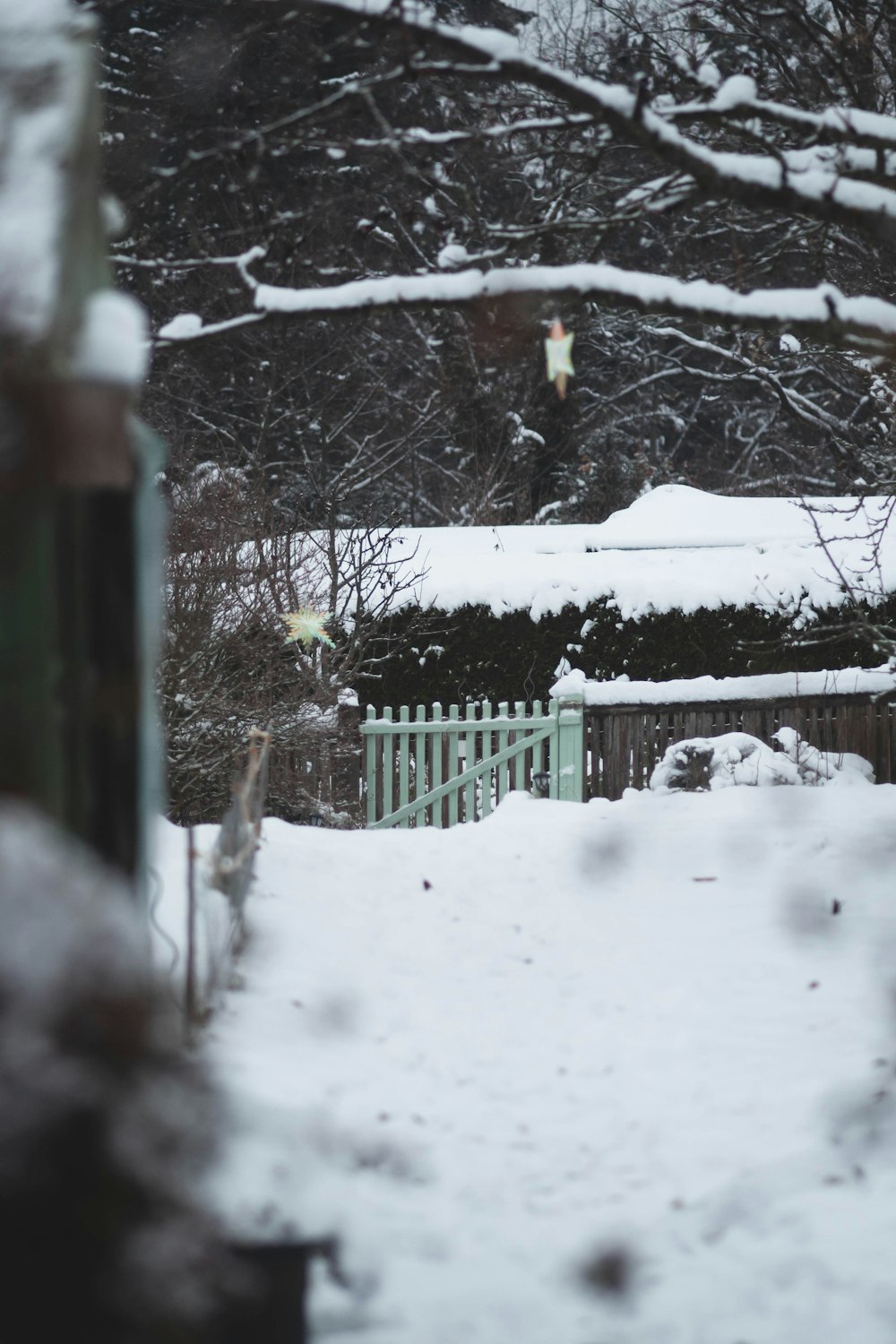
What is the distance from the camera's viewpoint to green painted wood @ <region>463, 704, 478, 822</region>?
333 inches

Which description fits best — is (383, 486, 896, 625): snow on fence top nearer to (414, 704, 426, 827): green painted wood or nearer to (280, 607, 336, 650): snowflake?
(280, 607, 336, 650): snowflake

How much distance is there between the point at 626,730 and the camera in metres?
8.78

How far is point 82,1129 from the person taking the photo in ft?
5.24

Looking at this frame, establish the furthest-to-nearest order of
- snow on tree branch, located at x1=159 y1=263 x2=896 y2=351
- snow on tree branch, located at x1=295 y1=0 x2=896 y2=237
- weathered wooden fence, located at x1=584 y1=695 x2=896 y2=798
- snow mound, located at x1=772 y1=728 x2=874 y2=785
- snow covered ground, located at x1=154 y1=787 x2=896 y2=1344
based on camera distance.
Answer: weathered wooden fence, located at x1=584 y1=695 x2=896 y2=798, snow mound, located at x1=772 y1=728 x2=874 y2=785, snow on tree branch, located at x1=159 y1=263 x2=896 y2=351, snow on tree branch, located at x1=295 y1=0 x2=896 y2=237, snow covered ground, located at x1=154 y1=787 x2=896 y2=1344

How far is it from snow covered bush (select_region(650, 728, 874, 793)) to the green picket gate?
2.30 feet

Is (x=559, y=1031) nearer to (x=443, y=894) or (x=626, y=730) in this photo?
(x=443, y=894)

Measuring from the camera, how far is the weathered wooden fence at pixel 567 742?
852 centimetres

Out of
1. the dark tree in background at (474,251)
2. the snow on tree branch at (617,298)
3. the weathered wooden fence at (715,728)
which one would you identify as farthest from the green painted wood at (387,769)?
the snow on tree branch at (617,298)

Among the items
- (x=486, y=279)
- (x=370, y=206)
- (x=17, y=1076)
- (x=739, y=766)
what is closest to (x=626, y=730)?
(x=739, y=766)

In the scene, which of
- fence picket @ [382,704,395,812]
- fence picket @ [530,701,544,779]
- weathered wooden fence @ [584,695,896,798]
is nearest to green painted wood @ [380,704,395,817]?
fence picket @ [382,704,395,812]

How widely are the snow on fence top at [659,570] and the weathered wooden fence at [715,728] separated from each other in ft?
3.42

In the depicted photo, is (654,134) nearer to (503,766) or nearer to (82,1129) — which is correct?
(82,1129)

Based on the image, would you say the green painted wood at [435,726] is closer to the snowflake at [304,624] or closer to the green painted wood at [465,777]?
the green painted wood at [465,777]

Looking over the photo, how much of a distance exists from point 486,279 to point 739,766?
4.95 m
